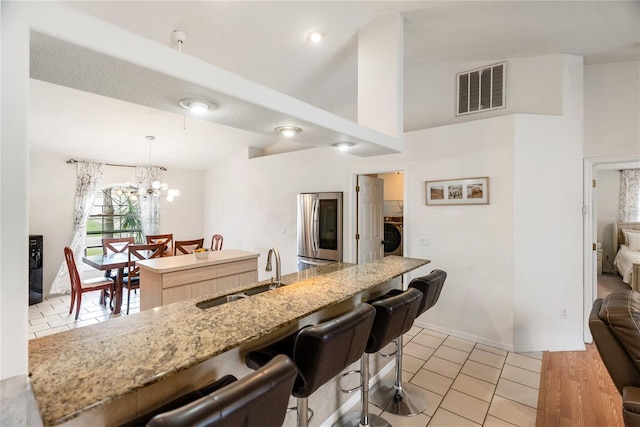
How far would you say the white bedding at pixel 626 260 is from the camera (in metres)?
4.79

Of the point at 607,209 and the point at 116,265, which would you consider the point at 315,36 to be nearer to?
the point at 116,265

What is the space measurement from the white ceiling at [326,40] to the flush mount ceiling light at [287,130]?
0.86 metres

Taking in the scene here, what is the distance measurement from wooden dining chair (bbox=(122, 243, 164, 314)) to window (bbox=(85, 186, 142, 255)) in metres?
1.65

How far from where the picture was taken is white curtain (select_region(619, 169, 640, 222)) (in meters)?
5.74

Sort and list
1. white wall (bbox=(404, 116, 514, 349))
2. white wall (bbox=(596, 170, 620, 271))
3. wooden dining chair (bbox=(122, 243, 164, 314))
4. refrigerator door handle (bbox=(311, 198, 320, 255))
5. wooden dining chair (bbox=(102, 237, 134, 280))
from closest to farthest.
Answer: white wall (bbox=(404, 116, 514, 349)), wooden dining chair (bbox=(122, 243, 164, 314)), refrigerator door handle (bbox=(311, 198, 320, 255)), wooden dining chair (bbox=(102, 237, 134, 280)), white wall (bbox=(596, 170, 620, 271))

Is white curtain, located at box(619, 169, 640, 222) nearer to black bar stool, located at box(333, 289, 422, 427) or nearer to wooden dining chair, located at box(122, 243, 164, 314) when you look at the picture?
black bar stool, located at box(333, 289, 422, 427)

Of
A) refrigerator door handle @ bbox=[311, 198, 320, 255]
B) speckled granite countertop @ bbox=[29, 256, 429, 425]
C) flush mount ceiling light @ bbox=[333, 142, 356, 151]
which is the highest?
flush mount ceiling light @ bbox=[333, 142, 356, 151]

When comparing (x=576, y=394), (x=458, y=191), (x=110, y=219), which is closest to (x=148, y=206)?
(x=110, y=219)

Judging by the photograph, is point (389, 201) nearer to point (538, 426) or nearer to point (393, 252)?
point (393, 252)

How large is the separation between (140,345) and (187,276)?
260 cm

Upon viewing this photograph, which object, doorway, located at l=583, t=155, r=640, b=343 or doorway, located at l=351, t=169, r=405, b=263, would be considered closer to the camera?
doorway, located at l=583, t=155, r=640, b=343

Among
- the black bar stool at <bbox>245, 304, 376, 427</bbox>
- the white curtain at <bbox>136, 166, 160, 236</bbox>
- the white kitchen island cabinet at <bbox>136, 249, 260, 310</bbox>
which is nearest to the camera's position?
the black bar stool at <bbox>245, 304, 376, 427</bbox>

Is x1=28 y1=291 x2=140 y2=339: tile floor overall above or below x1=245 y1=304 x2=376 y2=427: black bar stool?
below

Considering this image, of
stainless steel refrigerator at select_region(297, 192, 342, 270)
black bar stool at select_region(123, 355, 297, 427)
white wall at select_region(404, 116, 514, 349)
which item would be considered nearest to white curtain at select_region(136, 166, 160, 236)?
stainless steel refrigerator at select_region(297, 192, 342, 270)
